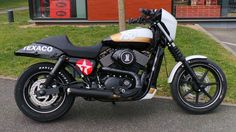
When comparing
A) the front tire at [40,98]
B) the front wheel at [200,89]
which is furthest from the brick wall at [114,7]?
the front tire at [40,98]

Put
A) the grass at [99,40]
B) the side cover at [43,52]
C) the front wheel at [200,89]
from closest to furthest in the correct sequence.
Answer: the side cover at [43,52]
the front wheel at [200,89]
the grass at [99,40]

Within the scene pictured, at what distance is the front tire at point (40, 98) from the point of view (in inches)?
182

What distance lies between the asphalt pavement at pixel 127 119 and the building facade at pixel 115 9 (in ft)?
27.8

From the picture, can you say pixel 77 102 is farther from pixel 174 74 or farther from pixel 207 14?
A: pixel 207 14

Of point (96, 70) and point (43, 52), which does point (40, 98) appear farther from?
point (96, 70)

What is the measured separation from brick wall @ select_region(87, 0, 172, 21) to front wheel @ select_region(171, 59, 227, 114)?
28.5 feet

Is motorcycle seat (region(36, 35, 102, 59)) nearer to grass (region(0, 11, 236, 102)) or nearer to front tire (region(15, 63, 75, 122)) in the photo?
front tire (region(15, 63, 75, 122))

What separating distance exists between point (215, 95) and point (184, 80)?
16.8 inches

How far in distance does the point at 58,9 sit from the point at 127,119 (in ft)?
32.3

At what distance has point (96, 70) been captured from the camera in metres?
4.70

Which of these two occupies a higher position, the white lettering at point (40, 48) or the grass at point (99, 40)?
the white lettering at point (40, 48)

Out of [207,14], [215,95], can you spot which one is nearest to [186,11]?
[207,14]

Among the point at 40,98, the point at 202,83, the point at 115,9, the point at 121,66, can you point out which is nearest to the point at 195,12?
the point at 115,9

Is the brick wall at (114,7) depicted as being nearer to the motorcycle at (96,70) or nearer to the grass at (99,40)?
the grass at (99,40)
